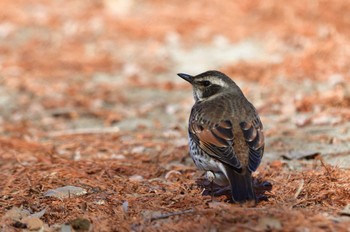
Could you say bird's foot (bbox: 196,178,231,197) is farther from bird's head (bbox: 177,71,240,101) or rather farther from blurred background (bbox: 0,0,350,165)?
blurred background (bbox: 0,0,350,165)

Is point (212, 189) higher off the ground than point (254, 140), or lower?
lower

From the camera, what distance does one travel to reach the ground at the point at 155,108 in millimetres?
5648

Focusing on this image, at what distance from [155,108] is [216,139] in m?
5.29

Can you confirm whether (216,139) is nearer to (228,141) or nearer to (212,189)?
(228,141)

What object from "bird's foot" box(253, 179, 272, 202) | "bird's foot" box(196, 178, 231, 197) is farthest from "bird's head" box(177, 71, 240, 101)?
"bird's foot" box(253, 179, 272, 202)

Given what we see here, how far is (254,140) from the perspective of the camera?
6.03 metres

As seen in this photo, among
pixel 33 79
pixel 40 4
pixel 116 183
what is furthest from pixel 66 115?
pixel 40 4

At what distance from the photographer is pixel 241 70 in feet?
41.5

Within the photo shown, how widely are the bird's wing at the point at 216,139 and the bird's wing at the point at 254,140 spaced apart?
0.12 metres

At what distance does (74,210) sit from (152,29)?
10.6 meters

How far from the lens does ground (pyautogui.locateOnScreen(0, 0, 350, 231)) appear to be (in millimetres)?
5648

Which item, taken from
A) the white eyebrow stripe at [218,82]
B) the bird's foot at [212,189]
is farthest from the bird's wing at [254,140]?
the white eyebrow stripe at [218,82]

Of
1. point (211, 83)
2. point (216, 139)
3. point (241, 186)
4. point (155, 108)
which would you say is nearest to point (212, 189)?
point (216, 139)

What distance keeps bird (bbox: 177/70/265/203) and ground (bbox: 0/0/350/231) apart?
Result: 246 mm
